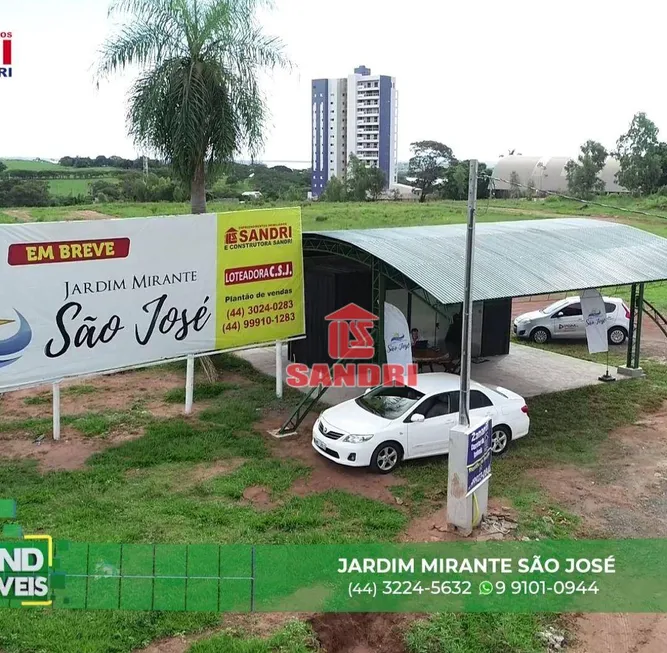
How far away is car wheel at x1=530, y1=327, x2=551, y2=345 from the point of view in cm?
2244

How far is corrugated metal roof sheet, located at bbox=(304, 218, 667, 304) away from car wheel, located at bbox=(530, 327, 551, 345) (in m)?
3.83

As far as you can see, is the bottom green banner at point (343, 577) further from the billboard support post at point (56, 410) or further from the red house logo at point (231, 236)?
the red house logo at point (231, 236)

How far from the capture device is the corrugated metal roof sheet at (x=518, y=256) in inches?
547

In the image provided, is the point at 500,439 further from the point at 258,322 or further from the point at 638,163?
the point at 638,163

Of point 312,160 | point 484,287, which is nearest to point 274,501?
point 484,287

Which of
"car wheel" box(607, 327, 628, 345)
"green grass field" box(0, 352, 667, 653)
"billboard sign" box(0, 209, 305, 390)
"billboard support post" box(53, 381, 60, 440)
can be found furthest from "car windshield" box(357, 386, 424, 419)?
"car wheel" box(607, 327, 628, 345)

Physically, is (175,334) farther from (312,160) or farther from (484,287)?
(312,160)

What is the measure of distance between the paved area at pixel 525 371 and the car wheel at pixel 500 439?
3.82 meters

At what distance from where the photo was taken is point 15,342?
12.6m

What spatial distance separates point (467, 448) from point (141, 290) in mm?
7260

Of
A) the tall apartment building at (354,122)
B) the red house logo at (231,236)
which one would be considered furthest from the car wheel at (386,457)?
the tall apartment building at (354,122)

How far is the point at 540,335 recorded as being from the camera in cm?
2250

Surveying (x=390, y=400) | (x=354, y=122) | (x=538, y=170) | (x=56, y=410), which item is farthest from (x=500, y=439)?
(x=354, y=122)

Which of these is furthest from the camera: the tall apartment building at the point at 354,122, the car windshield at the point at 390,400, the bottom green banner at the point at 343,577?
the tall apartment building at the point at 354,122
